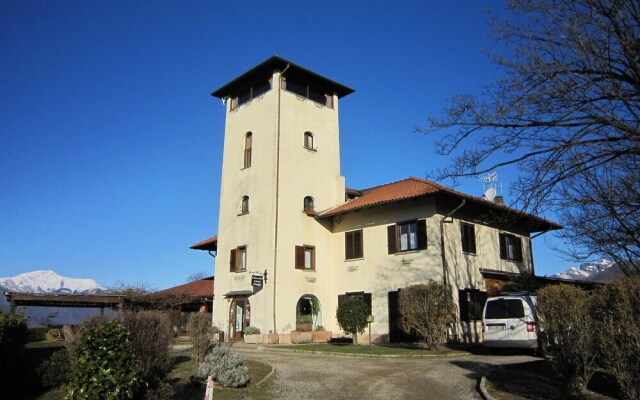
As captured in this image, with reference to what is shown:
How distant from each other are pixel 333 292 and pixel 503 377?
50.9ft

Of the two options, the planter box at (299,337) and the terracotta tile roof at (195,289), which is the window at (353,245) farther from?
the terracotta tile roof at (195,289)

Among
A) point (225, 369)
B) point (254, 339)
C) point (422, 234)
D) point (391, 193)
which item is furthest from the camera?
point (391, 193)

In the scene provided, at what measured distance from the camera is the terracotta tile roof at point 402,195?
22.0 metres

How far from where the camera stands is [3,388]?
44.0 feet

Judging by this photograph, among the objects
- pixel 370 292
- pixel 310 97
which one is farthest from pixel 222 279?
pixel 310 97

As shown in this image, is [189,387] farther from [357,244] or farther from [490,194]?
[490,194]

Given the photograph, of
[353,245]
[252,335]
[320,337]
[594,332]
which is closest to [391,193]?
[353,245]

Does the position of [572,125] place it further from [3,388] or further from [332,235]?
[332,235]

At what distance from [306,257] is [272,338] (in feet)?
15.3

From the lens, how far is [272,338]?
23125mm

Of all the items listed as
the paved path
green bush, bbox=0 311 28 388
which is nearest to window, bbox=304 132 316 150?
the paved path

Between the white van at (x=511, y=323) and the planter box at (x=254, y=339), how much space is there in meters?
11.0

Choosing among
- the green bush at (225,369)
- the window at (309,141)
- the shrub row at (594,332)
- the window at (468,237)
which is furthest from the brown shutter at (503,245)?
the green bush at (225,369)

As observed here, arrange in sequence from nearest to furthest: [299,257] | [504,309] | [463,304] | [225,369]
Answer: [225,369] < [504,309] < [463,304] < [299,257]
